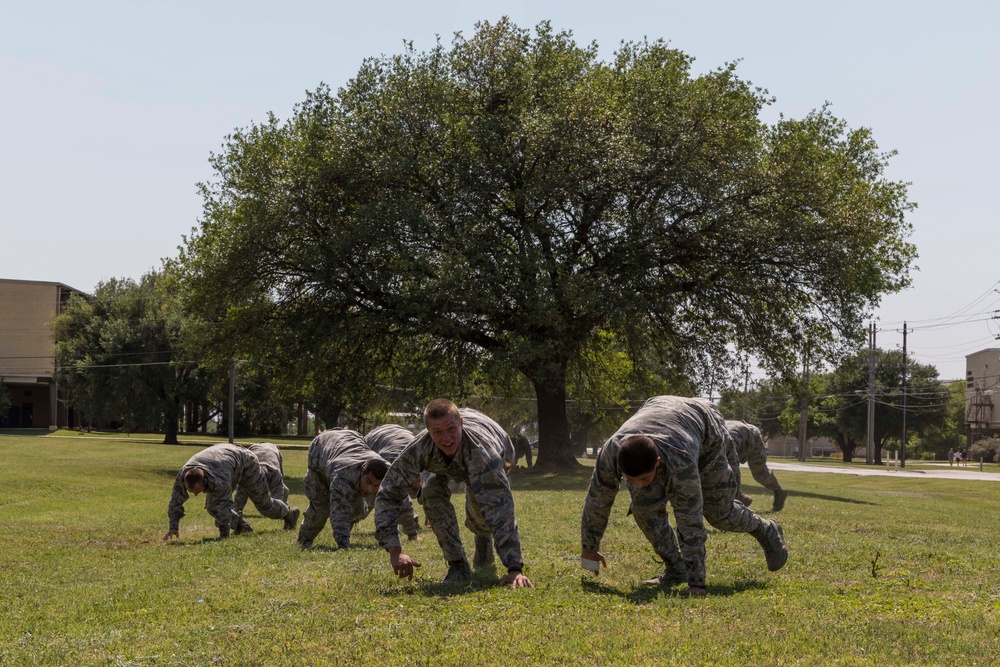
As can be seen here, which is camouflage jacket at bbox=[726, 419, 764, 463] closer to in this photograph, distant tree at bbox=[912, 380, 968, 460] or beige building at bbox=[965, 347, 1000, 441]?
beige building at bbox=[965, 347, 1000, 441]

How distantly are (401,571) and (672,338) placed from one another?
3073 cm

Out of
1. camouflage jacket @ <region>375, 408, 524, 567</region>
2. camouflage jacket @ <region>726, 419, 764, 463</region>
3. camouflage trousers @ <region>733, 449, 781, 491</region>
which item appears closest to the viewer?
camouflage jacket @ <region>375, 408, 524, 567</region>

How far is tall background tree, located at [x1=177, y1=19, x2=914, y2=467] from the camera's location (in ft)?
115

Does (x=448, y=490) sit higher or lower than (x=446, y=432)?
lower

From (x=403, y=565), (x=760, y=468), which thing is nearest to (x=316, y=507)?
(x=403, y=565)

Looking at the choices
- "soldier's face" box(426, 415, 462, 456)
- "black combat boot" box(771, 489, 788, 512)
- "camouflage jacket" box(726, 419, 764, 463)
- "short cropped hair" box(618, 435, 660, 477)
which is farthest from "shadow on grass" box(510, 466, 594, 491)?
"short cropped hair" box(618, 435, 660, 477)

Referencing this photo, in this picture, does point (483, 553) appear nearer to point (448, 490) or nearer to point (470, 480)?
point (448, 490)

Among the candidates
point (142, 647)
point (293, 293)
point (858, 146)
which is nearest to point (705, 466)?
point (142, 647)

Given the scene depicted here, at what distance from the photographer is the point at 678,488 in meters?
9.31

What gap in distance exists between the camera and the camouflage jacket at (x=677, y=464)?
928 centimetres

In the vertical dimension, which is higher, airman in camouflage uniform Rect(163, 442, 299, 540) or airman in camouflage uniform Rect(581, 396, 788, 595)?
airman in camouflage uniform Rect(581, 396, 788, 595)

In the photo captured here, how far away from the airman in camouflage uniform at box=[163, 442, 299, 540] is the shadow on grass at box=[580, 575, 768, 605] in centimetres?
892

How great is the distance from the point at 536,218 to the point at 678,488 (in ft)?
92.4

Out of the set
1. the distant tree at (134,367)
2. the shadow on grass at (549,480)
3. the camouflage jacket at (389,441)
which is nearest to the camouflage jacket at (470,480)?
the camouflage jacket at (389,441)
